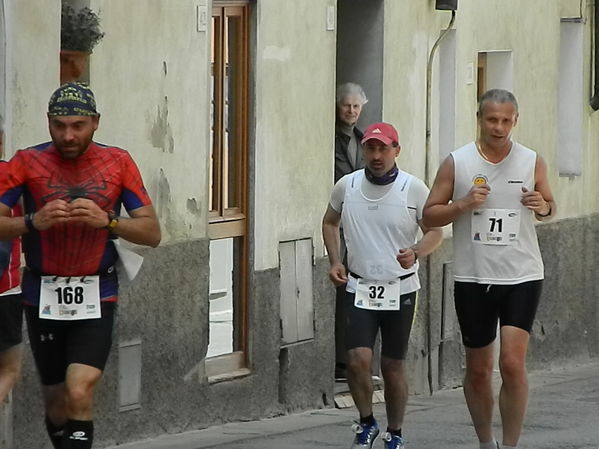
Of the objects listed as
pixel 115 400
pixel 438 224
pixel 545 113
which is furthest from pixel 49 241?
pixel 545 113

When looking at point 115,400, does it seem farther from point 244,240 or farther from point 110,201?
point 110,201

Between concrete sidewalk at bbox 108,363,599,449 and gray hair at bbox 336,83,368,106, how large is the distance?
2302 mm

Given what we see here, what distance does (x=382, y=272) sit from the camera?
10.7 meters

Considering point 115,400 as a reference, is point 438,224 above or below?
above

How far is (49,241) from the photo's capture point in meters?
8.48

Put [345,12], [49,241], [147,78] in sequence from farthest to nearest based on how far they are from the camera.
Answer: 1. [345,12]
2. [147,78]
3. [49,241]

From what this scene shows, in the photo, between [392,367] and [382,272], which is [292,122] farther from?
[392,367]

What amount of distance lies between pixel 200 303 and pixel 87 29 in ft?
7.55

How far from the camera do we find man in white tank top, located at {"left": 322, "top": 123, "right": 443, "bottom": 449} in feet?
35.1

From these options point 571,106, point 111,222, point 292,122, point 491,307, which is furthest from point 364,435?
point 571,106

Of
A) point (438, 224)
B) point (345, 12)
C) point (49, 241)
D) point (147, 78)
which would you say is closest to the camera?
point (49, 241)

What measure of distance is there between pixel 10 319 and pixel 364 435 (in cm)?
239

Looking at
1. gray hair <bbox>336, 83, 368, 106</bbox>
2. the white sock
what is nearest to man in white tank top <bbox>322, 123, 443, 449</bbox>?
the white sock

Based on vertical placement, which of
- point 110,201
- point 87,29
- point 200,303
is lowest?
point 200,303
